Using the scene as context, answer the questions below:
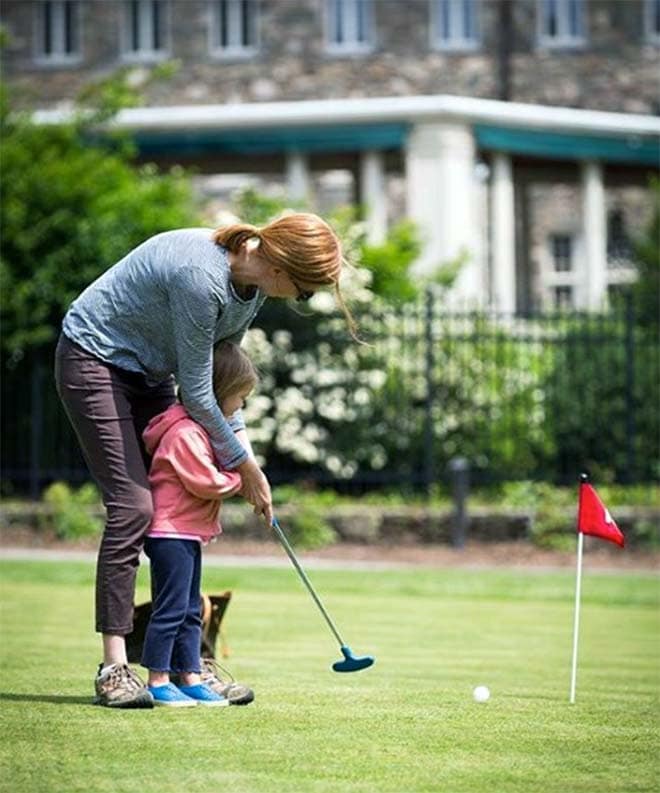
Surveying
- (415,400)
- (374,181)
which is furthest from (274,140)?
(415,400)

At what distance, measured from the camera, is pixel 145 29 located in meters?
37.2

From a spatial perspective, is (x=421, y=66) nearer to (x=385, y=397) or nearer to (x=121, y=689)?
(x=385, y=397)

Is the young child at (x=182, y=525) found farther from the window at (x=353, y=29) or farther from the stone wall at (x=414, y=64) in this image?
the window at (x=353, y=29)

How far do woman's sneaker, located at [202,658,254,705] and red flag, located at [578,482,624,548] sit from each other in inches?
55.8

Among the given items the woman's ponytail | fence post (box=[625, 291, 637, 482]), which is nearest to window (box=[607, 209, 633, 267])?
fence post (box=[625, 291, 637, 482])

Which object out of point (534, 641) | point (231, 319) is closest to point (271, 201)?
point (534, 641)

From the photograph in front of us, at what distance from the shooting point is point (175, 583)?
23.1 ft

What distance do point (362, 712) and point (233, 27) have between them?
3090 centimetres

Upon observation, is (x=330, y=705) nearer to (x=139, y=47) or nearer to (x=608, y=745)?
(x=608, y=745)

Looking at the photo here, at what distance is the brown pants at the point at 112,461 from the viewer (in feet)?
22.9

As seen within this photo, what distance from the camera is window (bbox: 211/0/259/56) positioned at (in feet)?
120

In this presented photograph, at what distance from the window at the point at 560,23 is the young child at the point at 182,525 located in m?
29.9

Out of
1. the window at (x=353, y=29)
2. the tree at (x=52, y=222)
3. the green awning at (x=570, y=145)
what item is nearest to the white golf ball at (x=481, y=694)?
A: the tree at (x=52, y=222)

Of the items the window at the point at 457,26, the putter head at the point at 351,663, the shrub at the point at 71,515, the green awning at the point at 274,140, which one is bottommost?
the shrub at the point at 71,515
